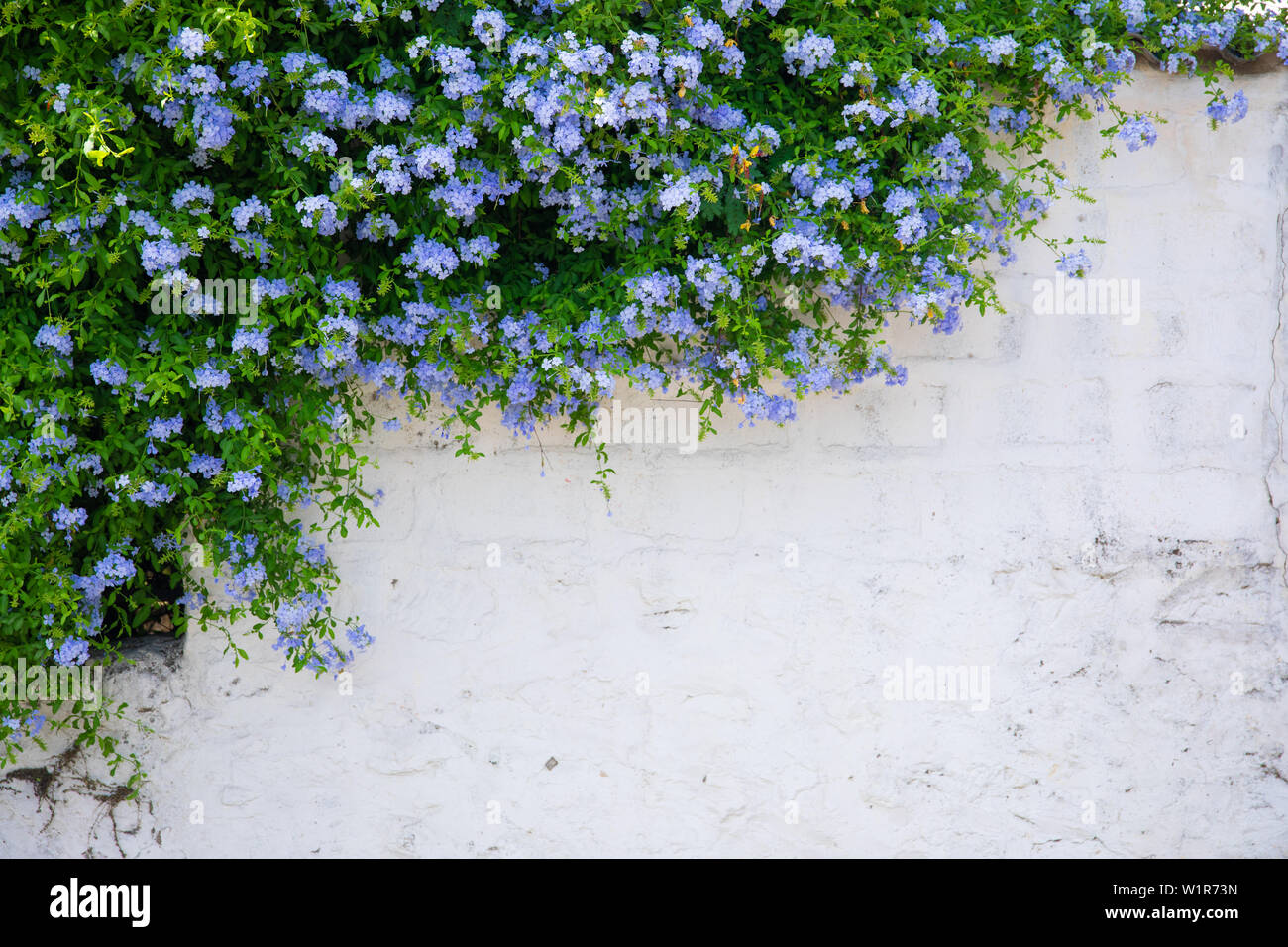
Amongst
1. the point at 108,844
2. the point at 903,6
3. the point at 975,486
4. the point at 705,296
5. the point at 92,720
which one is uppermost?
the point at 903,6

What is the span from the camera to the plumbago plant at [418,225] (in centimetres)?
277

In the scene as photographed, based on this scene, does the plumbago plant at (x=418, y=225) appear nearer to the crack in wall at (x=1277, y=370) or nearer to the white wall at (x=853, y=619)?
the white wall at (x=853, y=619)

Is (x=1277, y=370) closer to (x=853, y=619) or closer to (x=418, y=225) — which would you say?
(x=853, y=619)

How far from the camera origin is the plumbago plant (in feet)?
9.09

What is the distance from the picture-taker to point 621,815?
330 cm

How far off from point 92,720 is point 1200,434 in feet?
10.8

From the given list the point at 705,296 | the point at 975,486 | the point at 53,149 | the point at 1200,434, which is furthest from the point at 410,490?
the point at 1200,434

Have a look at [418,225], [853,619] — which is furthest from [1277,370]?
[418,225]

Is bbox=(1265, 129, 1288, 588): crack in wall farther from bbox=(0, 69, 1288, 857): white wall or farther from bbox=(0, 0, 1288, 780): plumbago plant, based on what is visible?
bbox=(0, 0, 1288, 780): plumbago plant

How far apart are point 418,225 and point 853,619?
5.34 ft

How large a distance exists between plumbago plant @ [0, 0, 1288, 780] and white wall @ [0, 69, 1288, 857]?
0.21 m

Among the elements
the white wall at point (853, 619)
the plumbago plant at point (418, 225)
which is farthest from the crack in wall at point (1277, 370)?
the plumbago plant at point (418, 225)

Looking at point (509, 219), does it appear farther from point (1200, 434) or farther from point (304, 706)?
point (1200, 434)

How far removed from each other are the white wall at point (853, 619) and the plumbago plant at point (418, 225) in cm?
21
